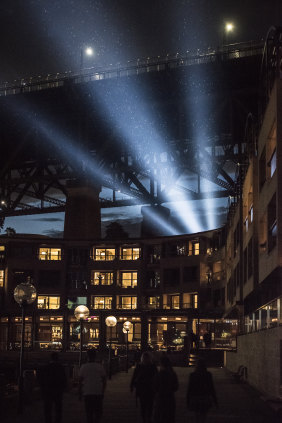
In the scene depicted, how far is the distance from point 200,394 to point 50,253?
7767 cm

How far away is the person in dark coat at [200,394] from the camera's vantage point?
13266 mm

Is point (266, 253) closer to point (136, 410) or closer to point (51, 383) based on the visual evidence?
point (136, 410)

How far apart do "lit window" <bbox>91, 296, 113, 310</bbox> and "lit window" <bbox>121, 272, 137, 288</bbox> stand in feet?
8.58

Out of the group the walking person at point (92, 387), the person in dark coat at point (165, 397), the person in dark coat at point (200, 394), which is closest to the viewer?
the person in dark coat at point (200, 394)

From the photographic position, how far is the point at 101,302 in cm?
8825

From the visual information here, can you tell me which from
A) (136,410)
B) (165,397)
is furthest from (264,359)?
(165,397)

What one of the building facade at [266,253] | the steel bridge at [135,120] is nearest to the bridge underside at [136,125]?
the steel bridge at [135,120]

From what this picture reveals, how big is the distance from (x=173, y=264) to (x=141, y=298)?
588cm

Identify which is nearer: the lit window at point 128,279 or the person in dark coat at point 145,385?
the person in dark coat at point 145,385

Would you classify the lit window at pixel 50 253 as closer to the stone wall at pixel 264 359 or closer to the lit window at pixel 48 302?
the lit window at pixel 48 302

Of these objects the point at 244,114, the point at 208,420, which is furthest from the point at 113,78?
the point at 208,420

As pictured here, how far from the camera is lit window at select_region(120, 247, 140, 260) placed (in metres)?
89.1

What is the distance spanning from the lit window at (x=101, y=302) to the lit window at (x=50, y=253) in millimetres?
7182

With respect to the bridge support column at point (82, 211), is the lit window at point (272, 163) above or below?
Answer: below
